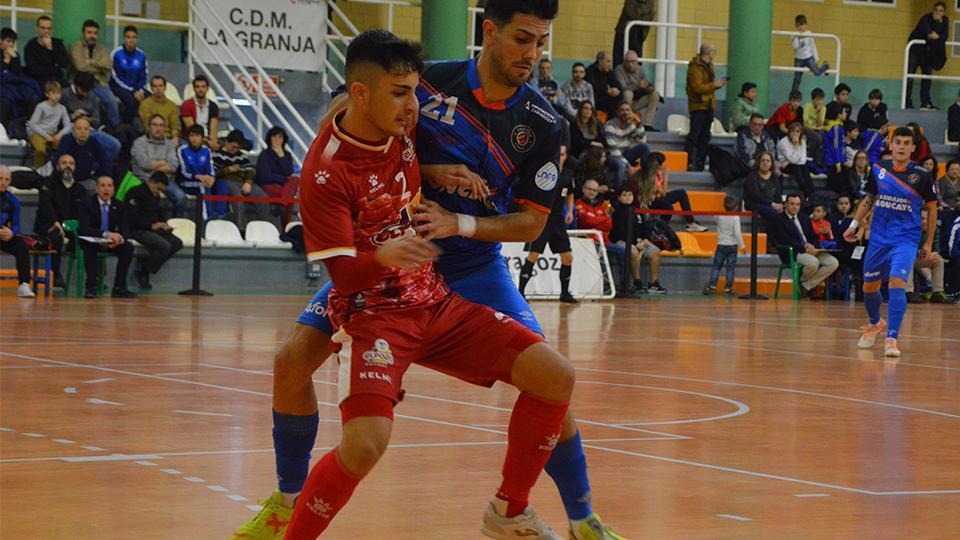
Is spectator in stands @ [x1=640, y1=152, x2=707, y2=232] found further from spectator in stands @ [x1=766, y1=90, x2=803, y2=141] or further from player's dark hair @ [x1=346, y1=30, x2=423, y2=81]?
player's dark hair @ [x1=346, y1=30, x2=423, y2=81]

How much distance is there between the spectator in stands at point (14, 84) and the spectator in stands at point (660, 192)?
28.9ft

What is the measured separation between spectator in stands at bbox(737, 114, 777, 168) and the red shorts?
19.4 m

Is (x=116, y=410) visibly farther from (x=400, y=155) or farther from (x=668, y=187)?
(x=668, y=187)

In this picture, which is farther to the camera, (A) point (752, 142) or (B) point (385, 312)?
(A) point (752, 142)

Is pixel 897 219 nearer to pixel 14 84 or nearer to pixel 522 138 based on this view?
pixel 522 138

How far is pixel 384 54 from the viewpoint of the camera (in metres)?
4.31

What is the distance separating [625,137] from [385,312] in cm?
1825

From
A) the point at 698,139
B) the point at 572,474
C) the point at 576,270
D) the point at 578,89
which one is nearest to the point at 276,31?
the point at 578,89

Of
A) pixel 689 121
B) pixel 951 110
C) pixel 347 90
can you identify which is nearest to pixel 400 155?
pixel 347 90

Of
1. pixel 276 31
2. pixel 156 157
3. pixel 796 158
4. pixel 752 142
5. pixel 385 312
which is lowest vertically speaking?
pixel 385 312

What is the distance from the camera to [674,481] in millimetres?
6035

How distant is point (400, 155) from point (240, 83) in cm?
1746

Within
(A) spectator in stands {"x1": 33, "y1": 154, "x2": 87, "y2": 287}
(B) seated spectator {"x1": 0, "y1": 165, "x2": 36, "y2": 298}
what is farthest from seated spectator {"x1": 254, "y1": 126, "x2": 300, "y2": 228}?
(B) seated spectator {"x1": 0, "y1": 165, "x2": 36, "y2": 298}

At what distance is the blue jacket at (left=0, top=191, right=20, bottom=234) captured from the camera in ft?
55.2
